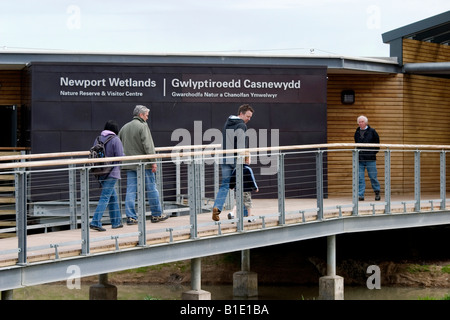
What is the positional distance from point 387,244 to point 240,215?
6.18 metres

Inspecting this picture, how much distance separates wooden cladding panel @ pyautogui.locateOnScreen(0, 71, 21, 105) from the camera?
1934cm

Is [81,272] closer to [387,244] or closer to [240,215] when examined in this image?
[240,215]

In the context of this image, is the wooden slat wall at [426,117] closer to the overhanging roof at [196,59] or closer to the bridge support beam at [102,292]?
the overhanging roof at [196,59]

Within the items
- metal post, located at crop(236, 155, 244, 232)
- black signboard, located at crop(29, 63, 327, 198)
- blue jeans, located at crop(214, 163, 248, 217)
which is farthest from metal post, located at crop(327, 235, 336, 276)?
black signboard, located at crop(29, 63, 327, 198)

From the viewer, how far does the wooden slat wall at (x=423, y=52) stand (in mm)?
20141

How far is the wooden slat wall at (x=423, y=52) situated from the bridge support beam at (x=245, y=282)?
6.78 metres

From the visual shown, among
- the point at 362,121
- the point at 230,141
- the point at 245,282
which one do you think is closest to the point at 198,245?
the point at 230,141

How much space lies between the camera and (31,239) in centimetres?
1110

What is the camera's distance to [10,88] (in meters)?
19.4

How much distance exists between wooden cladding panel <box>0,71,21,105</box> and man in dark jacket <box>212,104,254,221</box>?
8396 mm

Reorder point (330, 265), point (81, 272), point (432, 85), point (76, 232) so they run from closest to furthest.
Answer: point (81, 272) → point (76, 232) → point (330, 265) → point (432, 85)

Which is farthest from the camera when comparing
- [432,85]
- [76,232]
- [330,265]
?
[432,85]

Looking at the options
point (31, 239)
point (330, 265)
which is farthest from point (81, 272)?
point (330, 265)

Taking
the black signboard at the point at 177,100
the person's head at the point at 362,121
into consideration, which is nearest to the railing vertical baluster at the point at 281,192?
the person's head at the point at 362,121
